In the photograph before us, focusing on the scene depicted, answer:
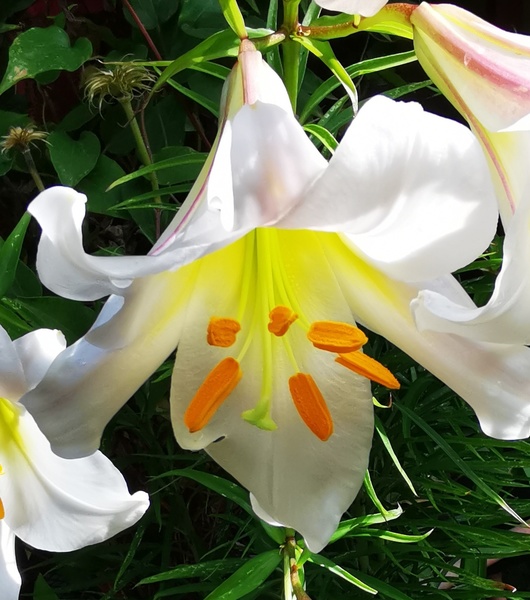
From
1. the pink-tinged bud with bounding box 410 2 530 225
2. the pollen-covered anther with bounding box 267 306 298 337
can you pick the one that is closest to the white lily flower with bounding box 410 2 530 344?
the pink-tinged bud with bounding box 410 2 530 225

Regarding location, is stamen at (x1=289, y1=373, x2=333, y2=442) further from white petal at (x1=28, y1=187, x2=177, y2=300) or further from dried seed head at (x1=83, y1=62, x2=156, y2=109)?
dried seed head at (x1=83, y1=62, x2=156, y2=109)

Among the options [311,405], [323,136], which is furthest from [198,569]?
[323,136]

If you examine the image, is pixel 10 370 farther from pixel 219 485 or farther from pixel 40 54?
pixel 40 54

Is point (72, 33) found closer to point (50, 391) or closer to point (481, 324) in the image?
point (50, 391)

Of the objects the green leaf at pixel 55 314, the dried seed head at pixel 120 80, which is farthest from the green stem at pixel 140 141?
the green leaf at pixel 55 314

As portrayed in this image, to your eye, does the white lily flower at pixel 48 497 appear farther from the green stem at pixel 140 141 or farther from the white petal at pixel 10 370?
the green stem at pixel 140 141
